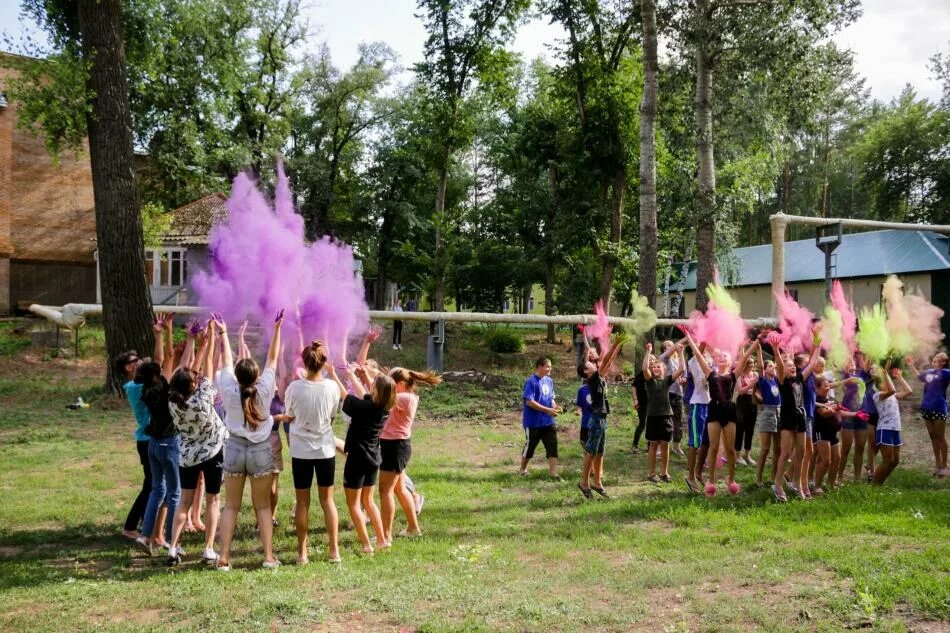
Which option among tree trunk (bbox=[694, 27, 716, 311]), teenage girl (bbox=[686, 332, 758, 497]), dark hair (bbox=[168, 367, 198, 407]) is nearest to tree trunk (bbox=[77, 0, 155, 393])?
dark hair (bbox=[168, 367, 198, 407])

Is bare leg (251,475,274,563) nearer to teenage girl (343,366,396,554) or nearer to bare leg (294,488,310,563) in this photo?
bare leg (294,488,310,563)

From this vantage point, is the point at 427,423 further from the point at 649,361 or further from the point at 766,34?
the point at 766,34

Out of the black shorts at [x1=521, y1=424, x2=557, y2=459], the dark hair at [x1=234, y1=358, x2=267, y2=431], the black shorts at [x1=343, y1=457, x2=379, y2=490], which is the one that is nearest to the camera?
the dark hair at [x1=234, y1=358, x2=267, y2=431]

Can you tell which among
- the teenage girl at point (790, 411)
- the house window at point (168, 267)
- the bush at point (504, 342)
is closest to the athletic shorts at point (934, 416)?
the teenage girl at point (790, 411)

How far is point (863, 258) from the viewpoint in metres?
32.1

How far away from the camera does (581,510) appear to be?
887 cm

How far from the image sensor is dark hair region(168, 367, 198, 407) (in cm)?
655

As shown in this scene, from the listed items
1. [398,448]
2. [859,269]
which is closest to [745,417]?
[398,448]

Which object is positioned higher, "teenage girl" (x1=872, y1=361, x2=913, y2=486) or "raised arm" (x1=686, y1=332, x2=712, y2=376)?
"raised arm" (x1=686, y1=332, x2=712, y2=376)

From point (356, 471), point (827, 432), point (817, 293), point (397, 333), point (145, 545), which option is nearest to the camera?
point (356, 471)

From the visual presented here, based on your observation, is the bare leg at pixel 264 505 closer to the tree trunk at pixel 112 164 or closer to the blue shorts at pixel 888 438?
the blue shorts at pixel 888 438

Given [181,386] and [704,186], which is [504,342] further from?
[181,386]

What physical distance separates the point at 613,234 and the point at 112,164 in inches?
715

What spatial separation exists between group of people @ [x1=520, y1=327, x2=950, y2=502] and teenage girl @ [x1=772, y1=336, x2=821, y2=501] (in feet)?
0.04
